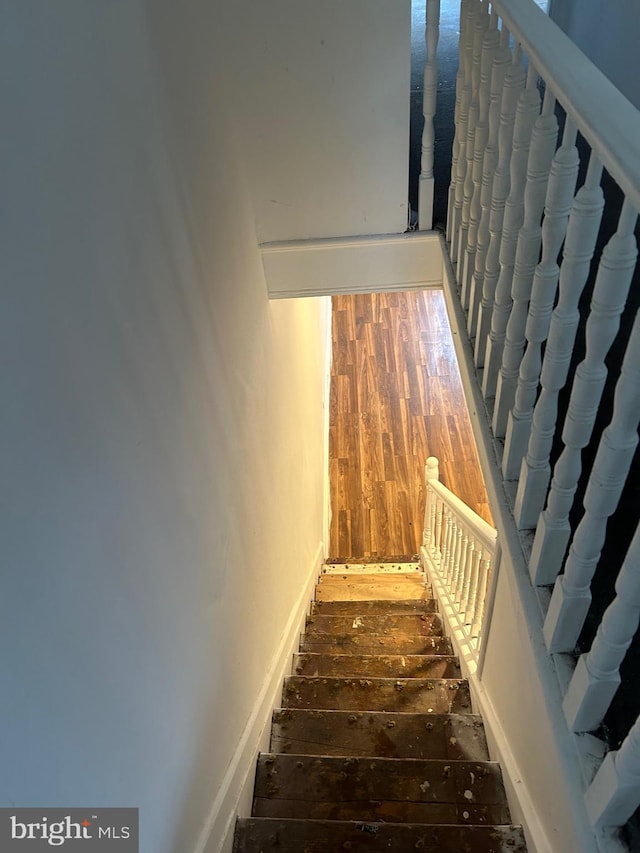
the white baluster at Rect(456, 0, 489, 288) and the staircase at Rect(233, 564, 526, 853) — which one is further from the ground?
the white baluster at Rect(456, 0, 489, 288)

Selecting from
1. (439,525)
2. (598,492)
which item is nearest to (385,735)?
(598,492)

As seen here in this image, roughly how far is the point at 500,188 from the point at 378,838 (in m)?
1.65

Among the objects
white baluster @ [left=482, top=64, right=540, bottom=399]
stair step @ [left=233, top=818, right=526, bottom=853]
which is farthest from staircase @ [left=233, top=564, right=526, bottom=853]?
white baluster @ [left=482, top=64, right=540, bottom=399]

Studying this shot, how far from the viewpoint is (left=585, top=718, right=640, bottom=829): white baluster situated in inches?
33.0

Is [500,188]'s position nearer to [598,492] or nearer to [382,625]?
[598,492]

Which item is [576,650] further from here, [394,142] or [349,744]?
[394,142]

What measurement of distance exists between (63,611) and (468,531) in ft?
6.61

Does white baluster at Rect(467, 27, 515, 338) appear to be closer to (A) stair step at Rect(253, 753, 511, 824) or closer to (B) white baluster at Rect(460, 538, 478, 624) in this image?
(B) white baluster at Rect(460, 538, 478, 624)

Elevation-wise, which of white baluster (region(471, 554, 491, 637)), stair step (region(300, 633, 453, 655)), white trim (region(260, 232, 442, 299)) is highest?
white trim (region(260, 232, 442, 299))

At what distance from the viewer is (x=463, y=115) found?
5.98 ft

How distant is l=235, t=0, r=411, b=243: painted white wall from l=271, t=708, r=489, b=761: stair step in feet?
5.80

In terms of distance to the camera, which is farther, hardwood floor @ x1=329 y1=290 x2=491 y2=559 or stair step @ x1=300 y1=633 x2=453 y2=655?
hardwood floor @ x1=329 y1=290 x2=491 y2=559

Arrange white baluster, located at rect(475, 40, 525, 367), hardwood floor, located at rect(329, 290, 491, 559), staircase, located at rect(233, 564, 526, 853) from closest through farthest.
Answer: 1. white baluster, located at rect(475, 40, 525, 367)
2. staircase, located at rect(233, 564, 526, 853)
3. hardwood floor, located at rect(329, 290, 491, 559)

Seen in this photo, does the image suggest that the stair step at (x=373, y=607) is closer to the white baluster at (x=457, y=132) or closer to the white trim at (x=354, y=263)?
the white trim at (x=354, y=263)
